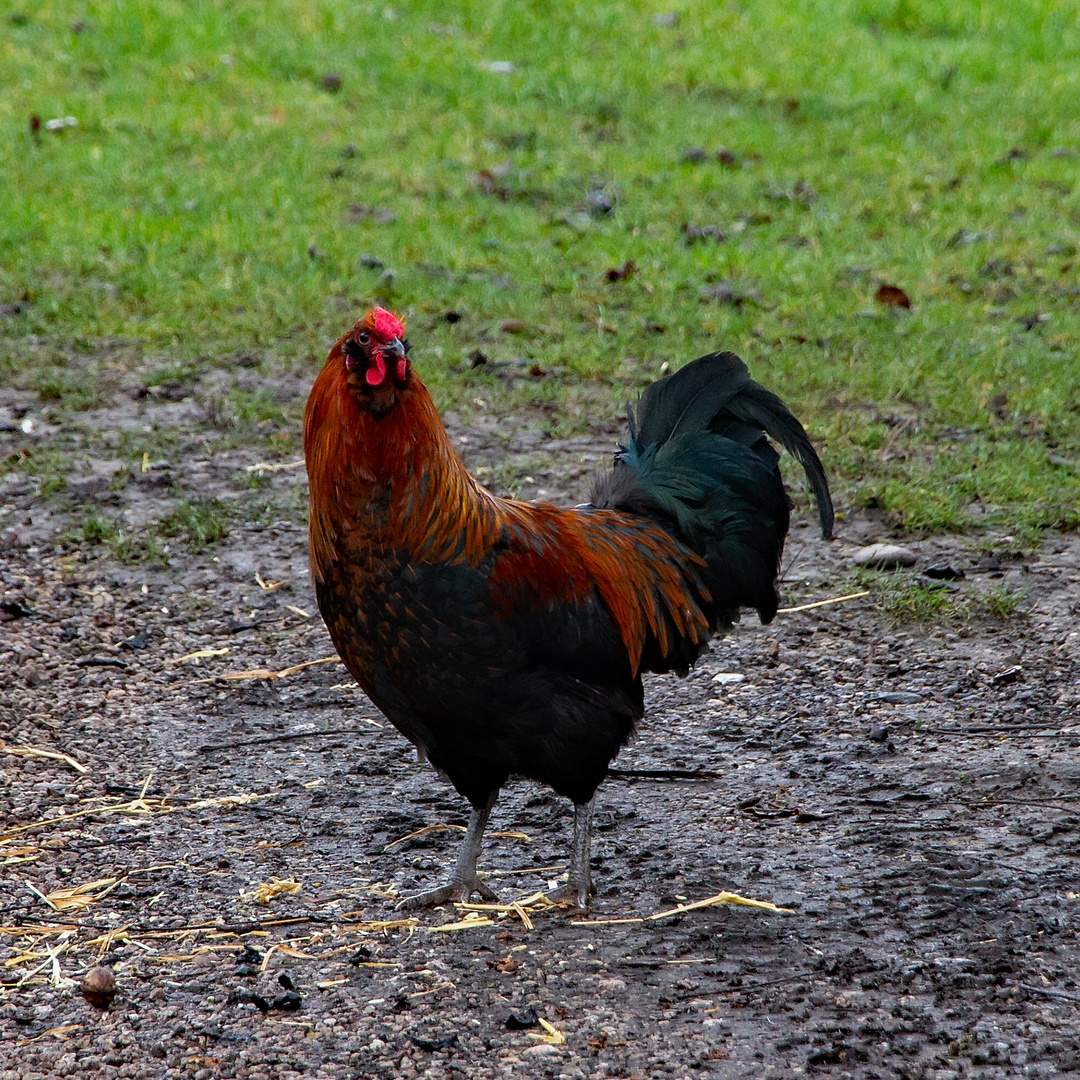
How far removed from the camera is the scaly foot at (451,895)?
3.92 metres

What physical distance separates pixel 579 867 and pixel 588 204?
23.7ft

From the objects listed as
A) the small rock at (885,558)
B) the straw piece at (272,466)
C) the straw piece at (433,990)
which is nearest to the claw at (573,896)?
the straw piece at (433,990)

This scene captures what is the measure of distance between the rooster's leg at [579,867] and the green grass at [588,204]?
9.48 ft

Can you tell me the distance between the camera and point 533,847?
14.4 ft

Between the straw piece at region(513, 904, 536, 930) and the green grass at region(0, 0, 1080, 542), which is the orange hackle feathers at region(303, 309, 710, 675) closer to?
the straw piece at region(513, 904, 536, 930)

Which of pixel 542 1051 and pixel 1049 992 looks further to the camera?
pixel 1049 992

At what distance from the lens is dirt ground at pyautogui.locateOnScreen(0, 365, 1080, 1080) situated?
126 inches

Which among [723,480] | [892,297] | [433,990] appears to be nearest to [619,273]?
[892,297]

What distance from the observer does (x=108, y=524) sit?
6.29 m

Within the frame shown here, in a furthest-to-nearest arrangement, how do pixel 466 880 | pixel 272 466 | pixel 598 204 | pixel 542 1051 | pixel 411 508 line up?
1. pixel 598 204
2. pixel 272 466
3. pixel 466 880
4. pixel 411 508
5. pixel 542 1051

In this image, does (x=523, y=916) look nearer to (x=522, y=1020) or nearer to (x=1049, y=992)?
(x=522, y=1020)

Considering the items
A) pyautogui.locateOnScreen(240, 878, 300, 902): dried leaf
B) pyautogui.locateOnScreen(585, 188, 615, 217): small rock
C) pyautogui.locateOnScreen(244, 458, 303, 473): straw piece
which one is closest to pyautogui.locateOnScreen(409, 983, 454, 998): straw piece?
pyautogui.locateOnScreen(240, 878, 300, 902): dried leaf

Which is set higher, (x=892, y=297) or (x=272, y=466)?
(x=892, y=297)

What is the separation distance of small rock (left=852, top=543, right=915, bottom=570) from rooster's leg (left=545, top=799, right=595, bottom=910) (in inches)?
95.5
